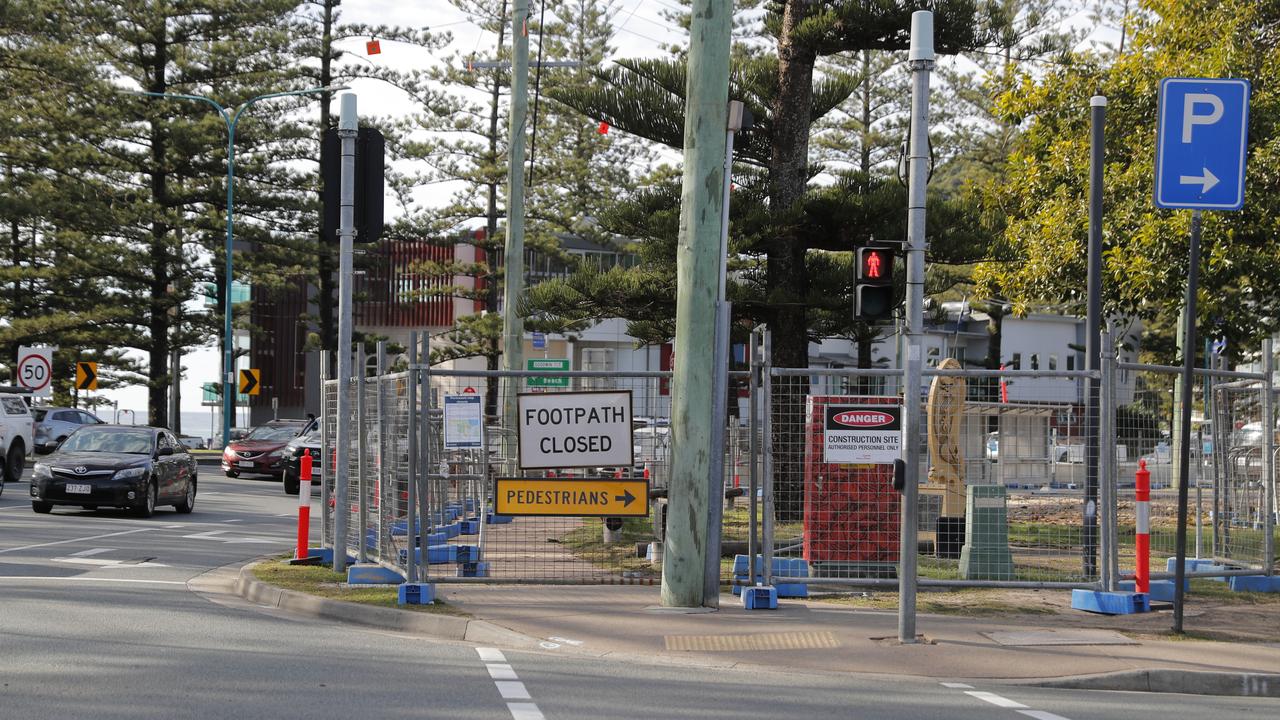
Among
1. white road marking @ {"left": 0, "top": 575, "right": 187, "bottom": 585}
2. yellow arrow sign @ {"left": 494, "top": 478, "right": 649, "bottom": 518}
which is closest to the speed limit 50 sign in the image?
white road marking @ {"left": 0, "top": 575, "right": 187, "bottom": 585}

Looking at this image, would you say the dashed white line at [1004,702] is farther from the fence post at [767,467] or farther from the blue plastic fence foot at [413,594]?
the blue plastic fence foot at [413,594]

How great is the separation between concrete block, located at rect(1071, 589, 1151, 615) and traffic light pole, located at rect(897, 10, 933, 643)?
2.50m

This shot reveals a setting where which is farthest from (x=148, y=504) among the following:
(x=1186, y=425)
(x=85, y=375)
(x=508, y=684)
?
(x=85, y=375)

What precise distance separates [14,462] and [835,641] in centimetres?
2415

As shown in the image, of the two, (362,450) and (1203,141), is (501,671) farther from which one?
(1203,141)

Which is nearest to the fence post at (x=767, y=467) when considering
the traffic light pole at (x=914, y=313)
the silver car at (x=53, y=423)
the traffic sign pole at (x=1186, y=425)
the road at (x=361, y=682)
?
the traffic light pole at (x=914, y=313)

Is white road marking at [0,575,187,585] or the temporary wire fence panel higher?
the temporary wire fence panel

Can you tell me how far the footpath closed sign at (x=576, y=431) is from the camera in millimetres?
12852

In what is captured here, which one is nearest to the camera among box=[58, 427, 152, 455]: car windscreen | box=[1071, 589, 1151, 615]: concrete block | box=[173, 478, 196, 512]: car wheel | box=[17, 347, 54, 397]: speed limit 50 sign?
box=[1071, 589, 1151, 615]: concrete block

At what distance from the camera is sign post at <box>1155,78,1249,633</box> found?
36.1ft

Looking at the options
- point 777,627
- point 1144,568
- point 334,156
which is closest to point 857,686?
point 777,627

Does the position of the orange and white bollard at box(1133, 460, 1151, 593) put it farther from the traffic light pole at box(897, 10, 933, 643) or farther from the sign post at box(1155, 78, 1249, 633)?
the traffic light pole at box(897, 10, 933, 643)

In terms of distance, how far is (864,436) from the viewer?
1260 cm

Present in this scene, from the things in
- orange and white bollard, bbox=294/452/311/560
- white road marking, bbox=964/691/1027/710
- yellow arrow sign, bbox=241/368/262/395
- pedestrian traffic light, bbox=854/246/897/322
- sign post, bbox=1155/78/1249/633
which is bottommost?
white road marking, bbox=964/691/1027/710
